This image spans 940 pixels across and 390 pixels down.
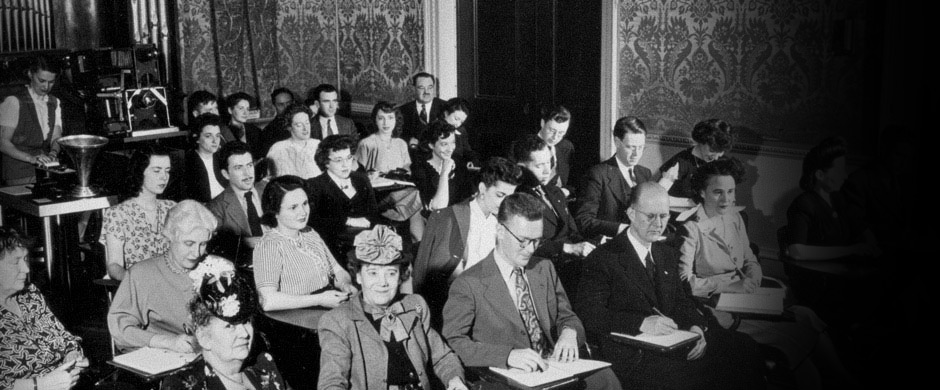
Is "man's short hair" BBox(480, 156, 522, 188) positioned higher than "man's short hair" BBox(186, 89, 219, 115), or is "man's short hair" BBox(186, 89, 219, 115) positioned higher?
"man's short hair" BBox(186, 89, 219, 115)

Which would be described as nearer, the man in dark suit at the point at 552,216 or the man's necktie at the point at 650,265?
the man's necktie at the point at 650,265

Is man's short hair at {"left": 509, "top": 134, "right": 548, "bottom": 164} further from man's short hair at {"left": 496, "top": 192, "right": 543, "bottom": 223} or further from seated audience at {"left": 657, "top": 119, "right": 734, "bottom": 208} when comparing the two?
man's short hair at {"left": 496, "top": 192, "right": 543, "bottom": 223}

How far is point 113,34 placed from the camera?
6.71 meters

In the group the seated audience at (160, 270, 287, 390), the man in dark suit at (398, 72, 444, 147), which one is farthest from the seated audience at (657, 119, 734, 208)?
the seated audience at (160, 270, 287, 390)

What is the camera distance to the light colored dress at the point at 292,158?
19.1ft

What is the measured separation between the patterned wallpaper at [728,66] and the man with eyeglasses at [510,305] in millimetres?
1431

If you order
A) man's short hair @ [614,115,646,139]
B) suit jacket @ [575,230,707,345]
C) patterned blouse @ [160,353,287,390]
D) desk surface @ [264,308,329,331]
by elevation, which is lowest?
desk surface @ [264,308,329,331]

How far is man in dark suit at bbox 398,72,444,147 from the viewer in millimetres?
6918

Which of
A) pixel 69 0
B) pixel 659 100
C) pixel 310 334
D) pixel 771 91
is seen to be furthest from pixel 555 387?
pixel 69 0

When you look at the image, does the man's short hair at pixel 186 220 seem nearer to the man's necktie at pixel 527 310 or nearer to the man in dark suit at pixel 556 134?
the man's necktie at pixel 527 310

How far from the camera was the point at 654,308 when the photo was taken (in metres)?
3.33

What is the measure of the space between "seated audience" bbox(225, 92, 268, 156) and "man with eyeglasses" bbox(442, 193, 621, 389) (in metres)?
3.79

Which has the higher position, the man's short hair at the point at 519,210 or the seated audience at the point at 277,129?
the seated audience at the point at 277,129

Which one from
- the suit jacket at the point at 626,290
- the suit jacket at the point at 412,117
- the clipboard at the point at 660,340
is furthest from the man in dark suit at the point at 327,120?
the clipboard at the point at 660,340
